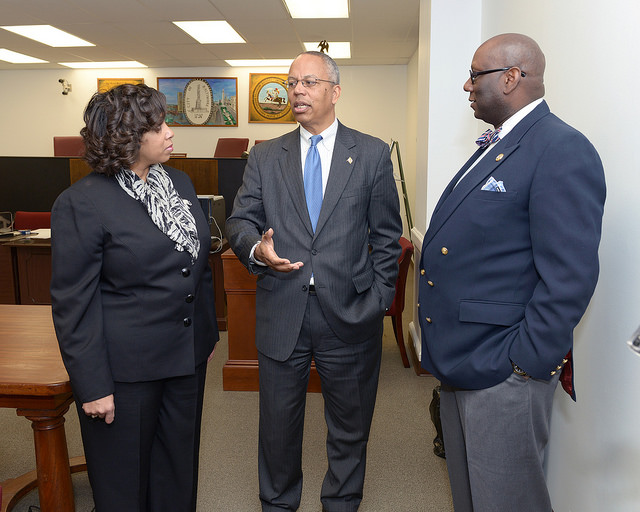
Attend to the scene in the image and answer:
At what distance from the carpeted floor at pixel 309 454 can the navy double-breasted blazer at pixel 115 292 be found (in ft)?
3.43

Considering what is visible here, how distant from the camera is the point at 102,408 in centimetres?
157

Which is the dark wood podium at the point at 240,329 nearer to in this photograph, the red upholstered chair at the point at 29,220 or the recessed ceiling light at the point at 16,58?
the red upholstered chair at the point at 29,220

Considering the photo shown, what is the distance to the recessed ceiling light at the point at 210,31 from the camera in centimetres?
702

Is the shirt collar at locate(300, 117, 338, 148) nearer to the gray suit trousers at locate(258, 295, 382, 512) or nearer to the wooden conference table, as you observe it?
the gray suit trousers at locate(258, 295, 382, 512)

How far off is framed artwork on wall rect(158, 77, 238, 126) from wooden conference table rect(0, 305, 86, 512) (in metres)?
8.53

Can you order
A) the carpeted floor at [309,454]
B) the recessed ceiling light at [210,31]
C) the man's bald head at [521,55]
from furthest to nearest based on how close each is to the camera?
1. the recessed ceiling light at [210,31]
2. the carpeted floor at [309,454]
3. the man's bald head at [521,55]

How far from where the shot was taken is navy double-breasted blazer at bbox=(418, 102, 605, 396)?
1.23 metres

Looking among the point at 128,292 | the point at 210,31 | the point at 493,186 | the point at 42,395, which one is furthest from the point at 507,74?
the point at 210,31

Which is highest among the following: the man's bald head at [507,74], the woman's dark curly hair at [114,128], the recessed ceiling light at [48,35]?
the recessed ceiling light at [48,35]

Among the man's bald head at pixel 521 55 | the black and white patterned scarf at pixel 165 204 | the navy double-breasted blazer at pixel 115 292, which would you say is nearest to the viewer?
the man's bald head at pixel 521 55

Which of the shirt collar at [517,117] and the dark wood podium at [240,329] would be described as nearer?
the shirt collar at [517,117]

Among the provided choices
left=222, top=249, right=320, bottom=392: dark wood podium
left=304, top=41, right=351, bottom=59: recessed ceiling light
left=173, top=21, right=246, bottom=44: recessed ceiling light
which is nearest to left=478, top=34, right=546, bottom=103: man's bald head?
left=222, top=249, right=320, bottom=392: dark wood podium

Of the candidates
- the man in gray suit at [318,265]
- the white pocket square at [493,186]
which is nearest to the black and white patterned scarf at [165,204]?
the man in gray suit at [318,265]

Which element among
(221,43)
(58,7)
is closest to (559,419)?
(58,7)
